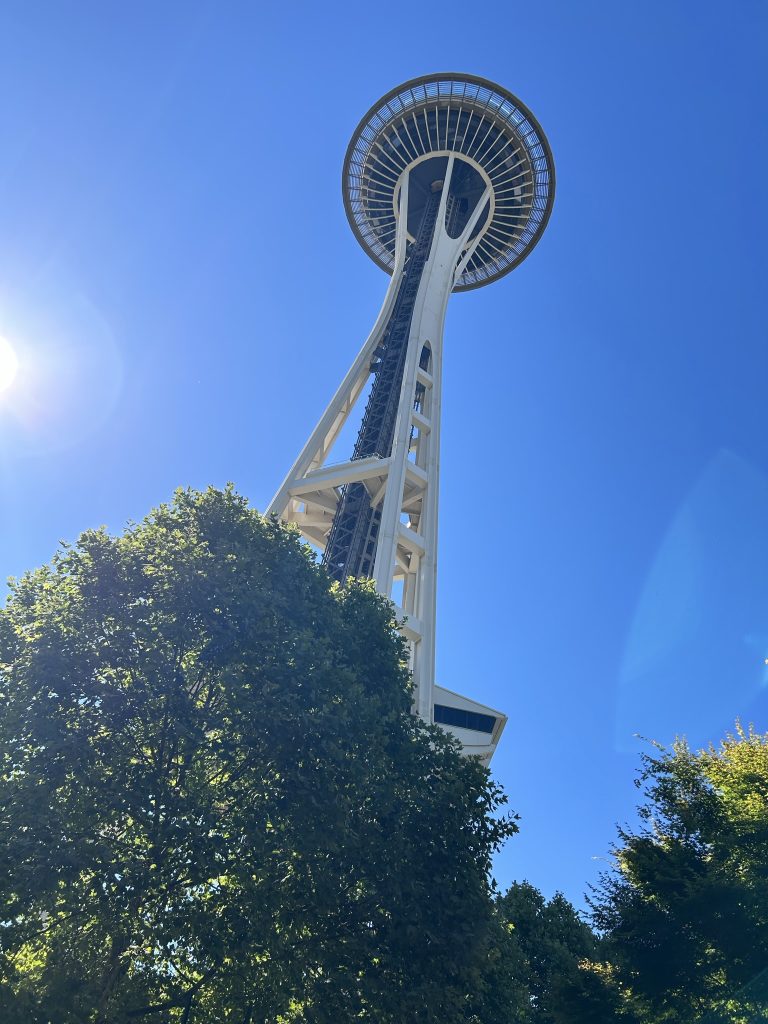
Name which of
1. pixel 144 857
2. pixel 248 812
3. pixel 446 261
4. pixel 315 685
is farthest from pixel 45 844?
pixel 446 261

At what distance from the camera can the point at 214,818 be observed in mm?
10383

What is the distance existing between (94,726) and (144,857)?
85.0 inches

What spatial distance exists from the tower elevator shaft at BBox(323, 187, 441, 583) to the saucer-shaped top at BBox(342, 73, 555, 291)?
236 inches

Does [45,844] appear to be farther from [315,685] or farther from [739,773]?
[739,773]

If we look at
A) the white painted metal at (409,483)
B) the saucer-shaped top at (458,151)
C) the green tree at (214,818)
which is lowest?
the green tree at (214,818)

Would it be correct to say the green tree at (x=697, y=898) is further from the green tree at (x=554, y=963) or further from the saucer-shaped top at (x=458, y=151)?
the saucer-shaped top at (x=458, y=151)

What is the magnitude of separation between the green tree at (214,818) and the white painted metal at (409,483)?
340 inches

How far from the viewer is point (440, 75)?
133 feet


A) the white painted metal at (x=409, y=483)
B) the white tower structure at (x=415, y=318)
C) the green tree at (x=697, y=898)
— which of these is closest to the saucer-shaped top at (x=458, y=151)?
the white tower structure at (x=415, y=318)

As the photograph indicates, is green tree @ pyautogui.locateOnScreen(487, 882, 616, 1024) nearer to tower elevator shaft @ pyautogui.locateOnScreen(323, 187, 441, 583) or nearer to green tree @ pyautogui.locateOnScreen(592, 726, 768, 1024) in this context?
green tree @ pyautogui.locateOnScreen(592, 726, 768, 1024)

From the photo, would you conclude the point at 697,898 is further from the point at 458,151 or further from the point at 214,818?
the point at 458,151

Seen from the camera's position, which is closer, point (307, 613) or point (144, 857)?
point (144, 857)

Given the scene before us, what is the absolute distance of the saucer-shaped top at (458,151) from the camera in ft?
135

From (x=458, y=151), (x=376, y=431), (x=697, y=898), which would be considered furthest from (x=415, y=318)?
(x=697, y=898)
